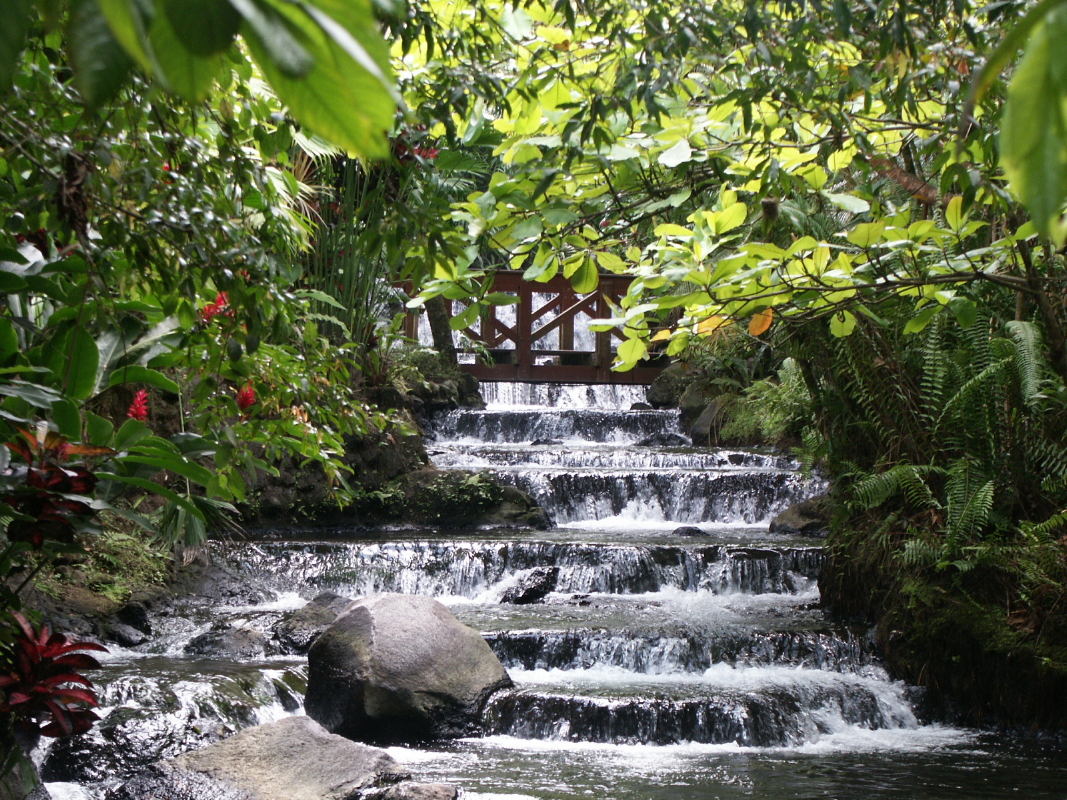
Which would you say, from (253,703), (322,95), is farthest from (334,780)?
(322,95)

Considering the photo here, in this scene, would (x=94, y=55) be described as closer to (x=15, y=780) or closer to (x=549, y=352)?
(x=15, y=780)

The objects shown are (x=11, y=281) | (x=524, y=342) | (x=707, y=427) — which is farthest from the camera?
(x=524, y=342)

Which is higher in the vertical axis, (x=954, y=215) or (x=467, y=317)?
(x=954, y=215)

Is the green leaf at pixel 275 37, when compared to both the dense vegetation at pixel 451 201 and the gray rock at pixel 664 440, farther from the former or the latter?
the gray rock at pixel 664 440

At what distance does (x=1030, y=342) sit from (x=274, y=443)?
4.62 metres

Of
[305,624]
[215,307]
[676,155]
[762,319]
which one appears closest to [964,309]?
[762,319]

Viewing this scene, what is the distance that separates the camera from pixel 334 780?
4.16 m

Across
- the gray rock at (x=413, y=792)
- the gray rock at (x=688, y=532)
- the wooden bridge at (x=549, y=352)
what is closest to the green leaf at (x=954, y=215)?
the gray rock at (x=413, y=792)

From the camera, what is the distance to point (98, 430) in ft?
7.36

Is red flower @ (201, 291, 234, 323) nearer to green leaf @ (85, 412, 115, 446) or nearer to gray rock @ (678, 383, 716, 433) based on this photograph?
green leaf @ (85, 412, 115, 446)

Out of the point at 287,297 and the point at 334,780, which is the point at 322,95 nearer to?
the point at 287,297

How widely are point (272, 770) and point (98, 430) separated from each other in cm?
249

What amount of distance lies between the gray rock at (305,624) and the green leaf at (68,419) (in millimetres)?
4322

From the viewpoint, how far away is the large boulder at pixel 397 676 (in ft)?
17.5
